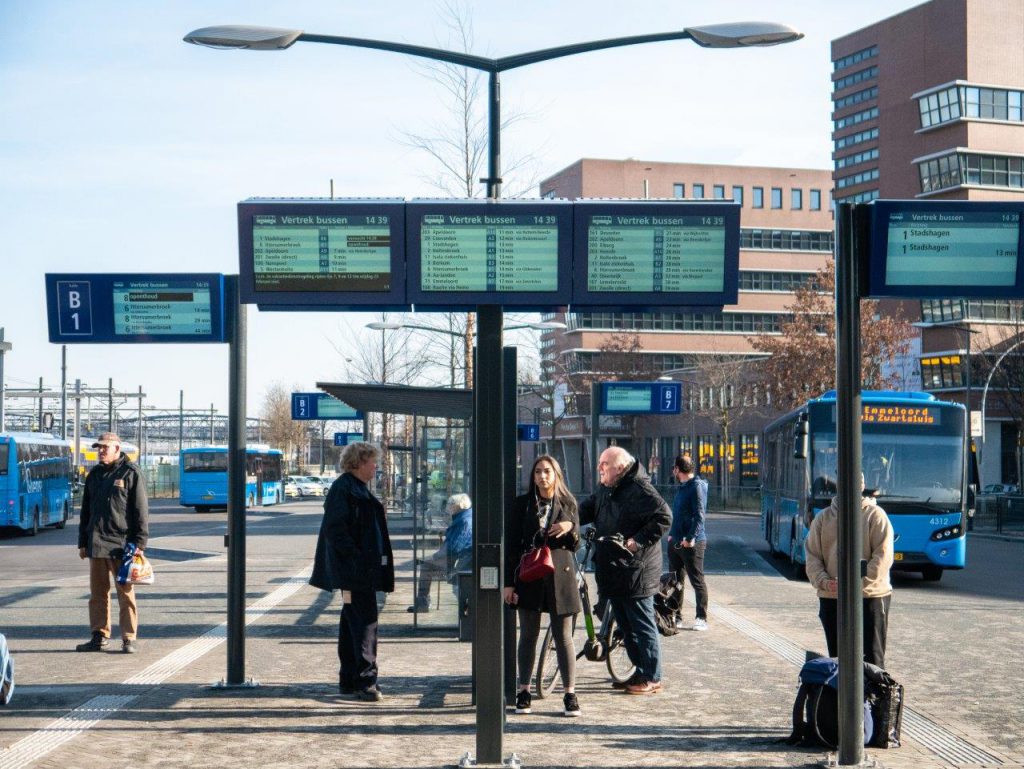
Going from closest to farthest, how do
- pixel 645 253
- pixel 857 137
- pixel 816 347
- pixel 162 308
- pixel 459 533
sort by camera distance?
1. pixel 645 253
2. pixel 162 308
3. pixel 459 533
4. pixel 816 347
5. pixel 857 137

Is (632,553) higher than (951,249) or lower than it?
lower

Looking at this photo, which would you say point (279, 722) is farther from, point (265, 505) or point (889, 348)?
point (265, 505)

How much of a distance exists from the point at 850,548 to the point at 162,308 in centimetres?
571

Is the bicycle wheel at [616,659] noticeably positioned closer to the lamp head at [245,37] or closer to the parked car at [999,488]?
the lamp head at [245,37]

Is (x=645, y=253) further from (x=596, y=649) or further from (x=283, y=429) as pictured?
(x=283, y=429)

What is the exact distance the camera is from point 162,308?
1047cm

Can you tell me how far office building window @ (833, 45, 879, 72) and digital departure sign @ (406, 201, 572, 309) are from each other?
10525 cm

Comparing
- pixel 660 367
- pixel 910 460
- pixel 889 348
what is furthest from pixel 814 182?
pixel 910 460

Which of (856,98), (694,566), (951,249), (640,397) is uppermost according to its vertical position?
(856,98)

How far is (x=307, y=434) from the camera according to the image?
118188mm

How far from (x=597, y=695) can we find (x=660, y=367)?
3762 inches

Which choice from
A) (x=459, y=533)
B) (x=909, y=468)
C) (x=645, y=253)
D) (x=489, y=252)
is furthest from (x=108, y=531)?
(x=909, y=468)

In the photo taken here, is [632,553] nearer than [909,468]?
Yes

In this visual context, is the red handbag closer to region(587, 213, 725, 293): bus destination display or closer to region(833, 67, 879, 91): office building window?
region(587, 213, 725, 293): bus destination display
